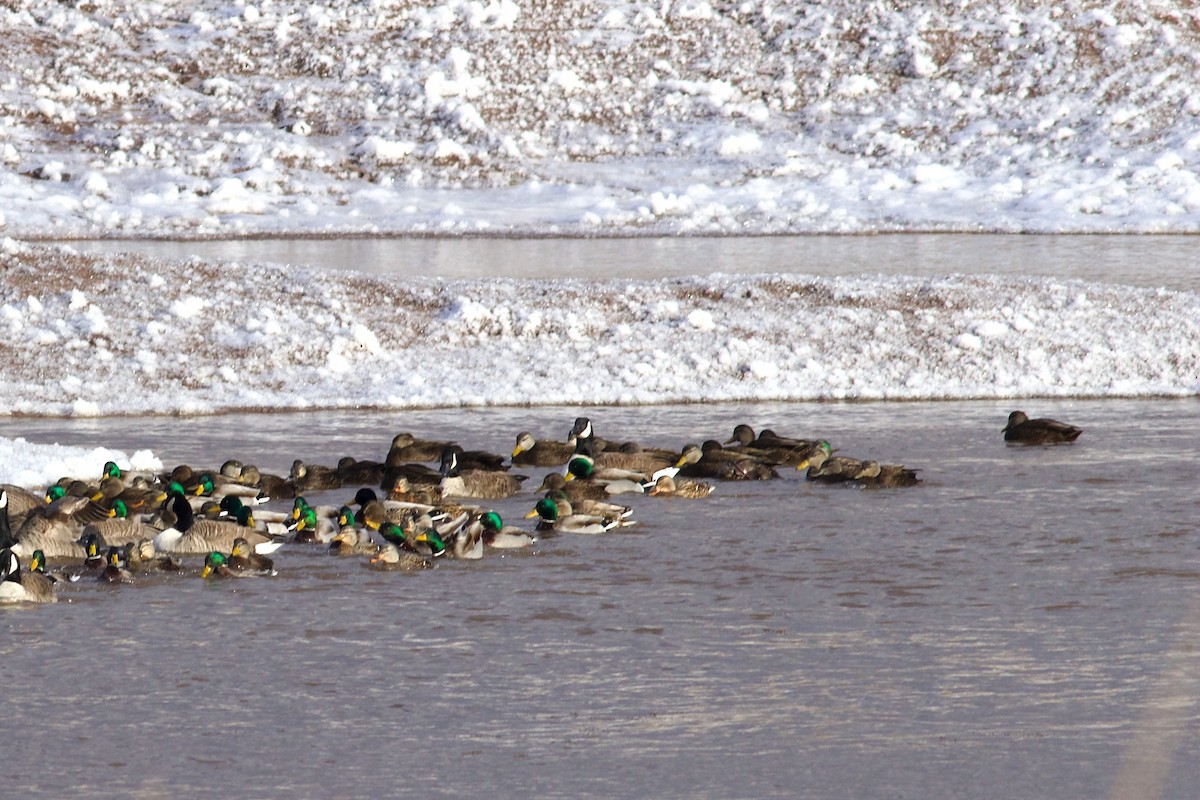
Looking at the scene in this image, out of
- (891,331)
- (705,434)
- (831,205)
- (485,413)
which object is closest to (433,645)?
(705,434)

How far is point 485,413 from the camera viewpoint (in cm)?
2192

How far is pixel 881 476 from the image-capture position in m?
16.9

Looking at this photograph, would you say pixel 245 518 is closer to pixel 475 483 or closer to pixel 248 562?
pixel 248 562

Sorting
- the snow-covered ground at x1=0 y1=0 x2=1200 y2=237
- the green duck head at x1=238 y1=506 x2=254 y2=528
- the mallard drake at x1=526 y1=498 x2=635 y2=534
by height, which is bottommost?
the mallard drake at x1=526 y1=498 x2=635 y2=534

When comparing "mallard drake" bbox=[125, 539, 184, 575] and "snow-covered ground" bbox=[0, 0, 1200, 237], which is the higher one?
"snow-covered ground" bbox=[0, 0, 1200, 237]

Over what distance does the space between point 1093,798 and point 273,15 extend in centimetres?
5053

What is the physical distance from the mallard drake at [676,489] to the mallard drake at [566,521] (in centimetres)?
153

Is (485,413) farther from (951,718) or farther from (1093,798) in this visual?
(1093,798)

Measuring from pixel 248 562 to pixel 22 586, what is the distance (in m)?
1.70

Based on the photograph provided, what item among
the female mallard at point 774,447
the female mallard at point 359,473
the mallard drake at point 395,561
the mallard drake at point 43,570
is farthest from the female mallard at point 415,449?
the mallard drake at point 43,570

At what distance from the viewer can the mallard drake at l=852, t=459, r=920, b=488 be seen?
55.3ft

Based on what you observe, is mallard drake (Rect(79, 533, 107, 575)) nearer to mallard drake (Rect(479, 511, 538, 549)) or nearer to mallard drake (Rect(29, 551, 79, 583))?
mallard drake (Rect(29, 551, 79, 583))

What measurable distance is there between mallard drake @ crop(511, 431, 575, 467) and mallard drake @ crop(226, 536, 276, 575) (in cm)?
492

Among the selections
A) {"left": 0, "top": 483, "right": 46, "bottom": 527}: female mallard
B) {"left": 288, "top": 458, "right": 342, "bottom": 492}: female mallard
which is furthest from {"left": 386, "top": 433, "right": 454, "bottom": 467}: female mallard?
{"left": 0, "top": 483, "right": 46, "bottom": 527}: female mallard
